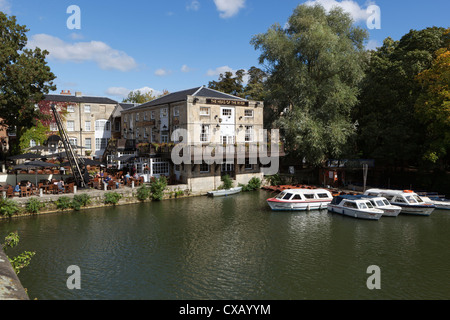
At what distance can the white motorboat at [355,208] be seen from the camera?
26.7m

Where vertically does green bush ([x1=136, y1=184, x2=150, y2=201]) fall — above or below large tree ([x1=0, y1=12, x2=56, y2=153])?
below

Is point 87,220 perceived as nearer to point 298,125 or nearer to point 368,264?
point 368,264

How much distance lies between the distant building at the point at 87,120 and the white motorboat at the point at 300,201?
3660cm

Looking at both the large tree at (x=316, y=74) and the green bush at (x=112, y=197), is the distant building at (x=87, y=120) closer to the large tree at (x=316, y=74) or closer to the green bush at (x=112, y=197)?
the green bush at (x=112, y=197)

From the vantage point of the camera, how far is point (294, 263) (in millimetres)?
17875

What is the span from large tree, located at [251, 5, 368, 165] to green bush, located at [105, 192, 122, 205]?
20514mm

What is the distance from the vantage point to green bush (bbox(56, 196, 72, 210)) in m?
29.1

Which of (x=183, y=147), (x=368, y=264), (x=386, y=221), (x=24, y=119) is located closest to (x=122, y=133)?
(x=24, y=119)

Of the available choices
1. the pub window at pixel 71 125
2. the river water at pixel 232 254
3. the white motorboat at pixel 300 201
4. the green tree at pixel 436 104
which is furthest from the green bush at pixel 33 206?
the green tree at pixel 436 104

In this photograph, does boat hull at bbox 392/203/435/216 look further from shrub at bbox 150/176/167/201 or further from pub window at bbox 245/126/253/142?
shrub at bbox 150/176/167/201

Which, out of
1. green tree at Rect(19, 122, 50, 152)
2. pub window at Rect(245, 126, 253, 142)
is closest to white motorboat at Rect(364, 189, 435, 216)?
pub window at Rect(245, 126, 253, 142)

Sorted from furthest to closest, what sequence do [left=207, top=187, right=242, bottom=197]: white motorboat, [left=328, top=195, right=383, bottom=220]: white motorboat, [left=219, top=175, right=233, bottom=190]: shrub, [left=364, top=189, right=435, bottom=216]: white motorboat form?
[left=219, top=175, right=233, bottom=190]: shrub, [left=207, top=187, right=242, bottom=197]: white motorboat, [left=364, top=189, right=435, bottom=216]: white motorboat, [left=328, top=195, right=383, bottom=220]: white motorboat

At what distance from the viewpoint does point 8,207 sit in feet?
87.2

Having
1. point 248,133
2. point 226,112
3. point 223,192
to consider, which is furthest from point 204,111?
point 223,192
